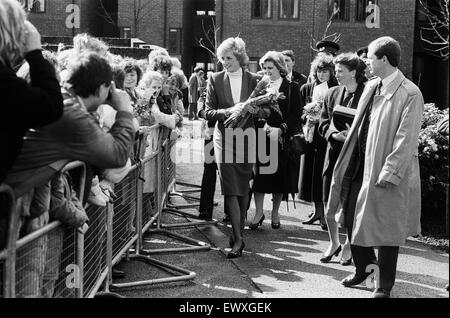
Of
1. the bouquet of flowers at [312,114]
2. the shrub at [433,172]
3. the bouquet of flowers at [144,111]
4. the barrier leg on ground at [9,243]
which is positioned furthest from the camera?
the shrub at [433,172]

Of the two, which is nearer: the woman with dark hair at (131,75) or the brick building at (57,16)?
the woman with dark hair at (131,75)

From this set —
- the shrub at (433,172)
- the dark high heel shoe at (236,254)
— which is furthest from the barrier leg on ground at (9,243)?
the shrub at (433,172)

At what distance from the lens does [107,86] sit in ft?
13.2

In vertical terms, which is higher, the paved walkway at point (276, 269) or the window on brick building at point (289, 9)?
the window on brick building at point (289, 9)

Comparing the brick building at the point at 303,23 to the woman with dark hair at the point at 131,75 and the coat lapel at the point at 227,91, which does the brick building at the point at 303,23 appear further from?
the woman with dark hair at the point at 131,75

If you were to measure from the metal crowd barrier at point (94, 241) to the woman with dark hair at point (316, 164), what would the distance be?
1417mm

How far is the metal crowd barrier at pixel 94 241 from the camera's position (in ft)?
10.5

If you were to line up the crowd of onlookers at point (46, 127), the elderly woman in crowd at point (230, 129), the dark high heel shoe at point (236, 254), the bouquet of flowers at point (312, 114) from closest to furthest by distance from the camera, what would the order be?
the crowd of onlookers at point (46, 127) → the dark high heel shoe at point (236, 254) → the elderly woman in crowd at point (230, 129) → the bouquet of flowers at point (312, 114)

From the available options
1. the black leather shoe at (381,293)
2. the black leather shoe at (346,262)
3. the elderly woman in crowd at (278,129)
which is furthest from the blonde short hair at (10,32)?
the elderly woman in crowd at (278,129)

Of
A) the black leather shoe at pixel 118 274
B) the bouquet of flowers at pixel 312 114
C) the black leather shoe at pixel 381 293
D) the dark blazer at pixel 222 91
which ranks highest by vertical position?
the dark blazer at pixel 222 91

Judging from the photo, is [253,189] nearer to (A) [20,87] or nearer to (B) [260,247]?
(B) [260,247]

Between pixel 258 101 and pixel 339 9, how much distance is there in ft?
94.9

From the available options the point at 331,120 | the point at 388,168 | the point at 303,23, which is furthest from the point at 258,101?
the point at 303,23
